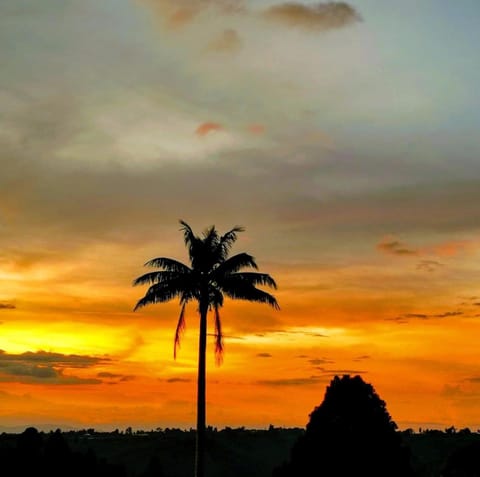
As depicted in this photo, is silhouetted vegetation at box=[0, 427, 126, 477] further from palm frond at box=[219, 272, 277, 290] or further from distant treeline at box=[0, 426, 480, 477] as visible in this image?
palm frond at box=[219, 272, 277, 290]

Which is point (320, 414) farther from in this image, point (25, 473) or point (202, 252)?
point (25, 473)

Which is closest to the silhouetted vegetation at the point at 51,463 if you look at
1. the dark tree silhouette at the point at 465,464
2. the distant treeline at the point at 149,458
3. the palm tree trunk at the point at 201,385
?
the distant treeline at the point at 149,458

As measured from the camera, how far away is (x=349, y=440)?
64000mm

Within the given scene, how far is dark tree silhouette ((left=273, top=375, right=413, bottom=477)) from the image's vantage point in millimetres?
63688

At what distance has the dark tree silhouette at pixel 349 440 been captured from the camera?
209 ft

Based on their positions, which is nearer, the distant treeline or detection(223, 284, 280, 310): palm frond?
detection(223, 284, 280, 310): palm frond

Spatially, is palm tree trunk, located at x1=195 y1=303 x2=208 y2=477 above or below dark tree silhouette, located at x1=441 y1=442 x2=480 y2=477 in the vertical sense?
above

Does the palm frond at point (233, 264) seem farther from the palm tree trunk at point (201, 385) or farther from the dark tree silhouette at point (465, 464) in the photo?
the dark tree silhouette at point (465, 464)

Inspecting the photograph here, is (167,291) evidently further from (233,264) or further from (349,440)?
(349,440)

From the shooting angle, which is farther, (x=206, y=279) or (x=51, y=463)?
(x=51, y=463)

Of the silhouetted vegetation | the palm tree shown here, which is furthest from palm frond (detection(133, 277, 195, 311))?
the silhouetted vegetation

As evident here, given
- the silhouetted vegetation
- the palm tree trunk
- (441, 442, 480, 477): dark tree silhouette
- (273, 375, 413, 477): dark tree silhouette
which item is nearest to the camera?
the palm tree trunk

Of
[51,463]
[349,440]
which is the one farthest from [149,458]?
Answer: [349,440]

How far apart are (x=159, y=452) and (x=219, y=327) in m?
140
